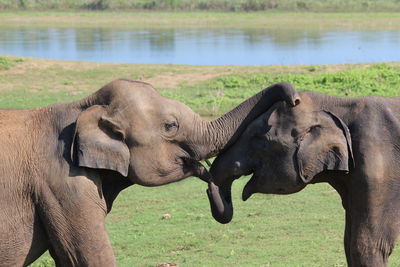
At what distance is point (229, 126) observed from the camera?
7.14 meters

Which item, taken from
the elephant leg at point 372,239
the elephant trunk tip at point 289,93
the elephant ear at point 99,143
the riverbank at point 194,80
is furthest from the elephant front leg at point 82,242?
the riverbank at point 194,80

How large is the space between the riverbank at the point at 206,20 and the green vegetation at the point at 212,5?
64.3 inches

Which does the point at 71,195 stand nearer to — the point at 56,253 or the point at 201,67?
the point at 56,253

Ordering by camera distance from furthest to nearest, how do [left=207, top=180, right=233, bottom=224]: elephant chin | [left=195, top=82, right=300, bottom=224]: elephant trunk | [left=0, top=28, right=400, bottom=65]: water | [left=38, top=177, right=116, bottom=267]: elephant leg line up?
1. [left=0, top=28, right=400, bottom=65]: water
2. [left=207, top=180, right=233, bottom=224]: elephant chin
3. [left=195, top=82, right=300, bottom=224]: elephant trunk
4. [left=38, top=177, right=116, bottom=267]: elephant leg

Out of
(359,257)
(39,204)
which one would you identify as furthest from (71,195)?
(359,257)

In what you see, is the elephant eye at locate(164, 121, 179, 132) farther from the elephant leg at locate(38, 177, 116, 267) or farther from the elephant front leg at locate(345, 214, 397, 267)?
the elephant front leg at locate(345, 214, 397, 267)

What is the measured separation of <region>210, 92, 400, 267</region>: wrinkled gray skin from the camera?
692cm

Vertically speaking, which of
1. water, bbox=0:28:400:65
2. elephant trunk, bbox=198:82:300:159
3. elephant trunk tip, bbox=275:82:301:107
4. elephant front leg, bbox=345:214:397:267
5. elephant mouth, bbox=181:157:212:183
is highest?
elephant trunk tip, bbox=275:82:301:107

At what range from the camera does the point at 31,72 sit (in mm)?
24984

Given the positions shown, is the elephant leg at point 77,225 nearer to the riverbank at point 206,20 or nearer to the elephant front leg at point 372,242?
the elephant front leg at point 372,242

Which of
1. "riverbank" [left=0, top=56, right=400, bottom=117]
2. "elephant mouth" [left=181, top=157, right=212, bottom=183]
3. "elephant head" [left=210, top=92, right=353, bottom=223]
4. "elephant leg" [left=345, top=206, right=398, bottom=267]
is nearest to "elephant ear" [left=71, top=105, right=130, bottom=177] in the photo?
"elephant mouth" [left=181, top=157, right=212, bottom=183]

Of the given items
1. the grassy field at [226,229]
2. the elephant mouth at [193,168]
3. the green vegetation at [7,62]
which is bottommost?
the green vegetation at [7,62]

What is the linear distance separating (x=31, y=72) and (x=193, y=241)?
15.8 m

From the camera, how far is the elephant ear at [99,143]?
6.34m
